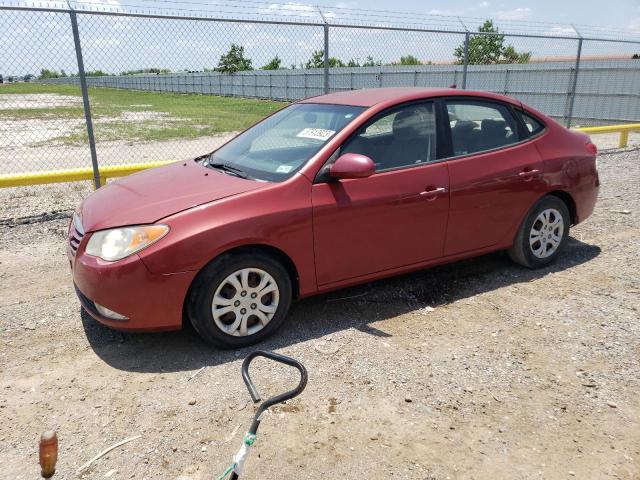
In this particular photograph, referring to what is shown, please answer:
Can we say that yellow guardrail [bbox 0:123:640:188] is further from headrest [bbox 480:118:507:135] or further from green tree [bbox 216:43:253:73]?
headrest [bbox 480:118:507:135]

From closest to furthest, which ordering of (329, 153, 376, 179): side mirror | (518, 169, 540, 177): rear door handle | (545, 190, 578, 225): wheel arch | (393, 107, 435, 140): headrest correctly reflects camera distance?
(329, 153, 376, 179): side mirror, (393, 107, 435, 140): headrest, (518, 169, 540, 177): rear door handle, (545, 190, 578, 225): wheel arch

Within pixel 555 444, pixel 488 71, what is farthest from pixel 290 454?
pixel 488 71

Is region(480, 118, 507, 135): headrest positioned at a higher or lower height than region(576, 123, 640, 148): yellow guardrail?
higher

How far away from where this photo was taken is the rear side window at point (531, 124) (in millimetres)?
4824

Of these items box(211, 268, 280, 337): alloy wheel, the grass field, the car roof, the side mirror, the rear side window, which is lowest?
the grass field

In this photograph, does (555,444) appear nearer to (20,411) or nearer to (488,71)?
(20,411)

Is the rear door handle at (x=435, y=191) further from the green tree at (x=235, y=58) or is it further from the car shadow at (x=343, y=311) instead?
the green tree at (x=235, y=58)

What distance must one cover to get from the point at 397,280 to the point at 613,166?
7.09 m

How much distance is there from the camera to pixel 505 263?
5164 millimetres

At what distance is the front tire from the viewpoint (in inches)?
134

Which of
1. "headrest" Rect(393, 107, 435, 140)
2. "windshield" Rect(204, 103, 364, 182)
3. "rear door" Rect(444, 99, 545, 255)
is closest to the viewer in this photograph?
"windshield" Rect(204, 103, 364, 182)

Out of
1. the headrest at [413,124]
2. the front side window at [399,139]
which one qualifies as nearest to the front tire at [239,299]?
the front side window at [399,139]

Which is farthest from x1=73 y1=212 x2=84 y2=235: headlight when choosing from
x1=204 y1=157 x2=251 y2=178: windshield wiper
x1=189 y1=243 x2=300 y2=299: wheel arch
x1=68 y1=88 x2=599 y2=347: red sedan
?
x1=204 y1=157 x2=251 y2=178: windshield wiper

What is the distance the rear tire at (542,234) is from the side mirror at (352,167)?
184 centimetres
